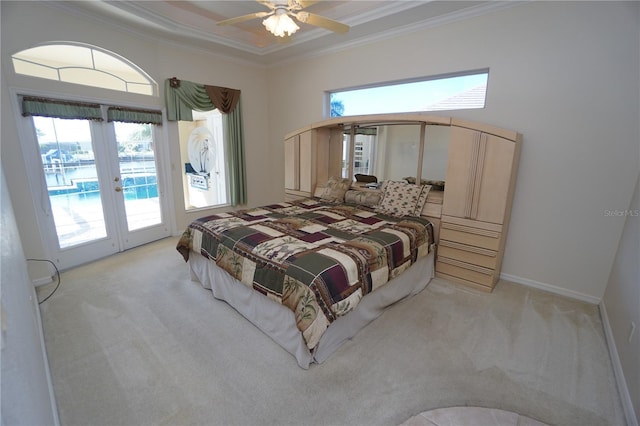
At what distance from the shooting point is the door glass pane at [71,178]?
3.11 m

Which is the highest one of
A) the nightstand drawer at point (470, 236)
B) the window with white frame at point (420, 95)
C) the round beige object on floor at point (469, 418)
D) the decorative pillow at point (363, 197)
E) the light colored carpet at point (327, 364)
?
the window with white frame at point (420, 95)

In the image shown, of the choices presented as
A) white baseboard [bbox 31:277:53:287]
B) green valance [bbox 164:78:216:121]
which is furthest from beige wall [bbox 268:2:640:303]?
white baseboard [bbox 31:277:53:287]

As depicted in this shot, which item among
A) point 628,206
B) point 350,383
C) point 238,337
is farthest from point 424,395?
point 628,206

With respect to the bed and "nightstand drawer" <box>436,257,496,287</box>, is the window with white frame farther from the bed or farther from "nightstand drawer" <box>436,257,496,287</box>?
"nightstand drawer" <box>436,257,496,287</box>

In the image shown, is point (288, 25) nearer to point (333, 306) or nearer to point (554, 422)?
point (333, 306)

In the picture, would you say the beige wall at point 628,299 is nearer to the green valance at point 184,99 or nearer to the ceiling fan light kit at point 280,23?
the ceiling fan light kit at point 280,23

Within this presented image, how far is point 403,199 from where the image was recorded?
11.1 feet

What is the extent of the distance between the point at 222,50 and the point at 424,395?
5.06 m

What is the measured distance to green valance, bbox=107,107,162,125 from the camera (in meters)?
3.54

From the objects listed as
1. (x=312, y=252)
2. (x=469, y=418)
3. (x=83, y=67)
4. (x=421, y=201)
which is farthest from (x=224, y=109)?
(x=469, y=418)

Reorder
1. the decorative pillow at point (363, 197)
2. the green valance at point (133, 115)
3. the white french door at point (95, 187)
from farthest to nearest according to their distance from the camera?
the decorative pillow at point (363, 197) < the green valance at point (133, 115) < the white french door at point (95, 187)

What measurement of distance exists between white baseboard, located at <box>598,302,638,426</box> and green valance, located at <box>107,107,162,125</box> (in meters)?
5.25

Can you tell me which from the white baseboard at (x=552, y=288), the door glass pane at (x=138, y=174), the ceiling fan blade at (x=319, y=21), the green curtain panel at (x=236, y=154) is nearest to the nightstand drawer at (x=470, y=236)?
the white baseboard at (x=552, y=288)

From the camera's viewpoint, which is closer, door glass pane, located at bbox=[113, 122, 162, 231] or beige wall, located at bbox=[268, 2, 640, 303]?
beige wall, located at bbox=[268, 2, 640, 303]
